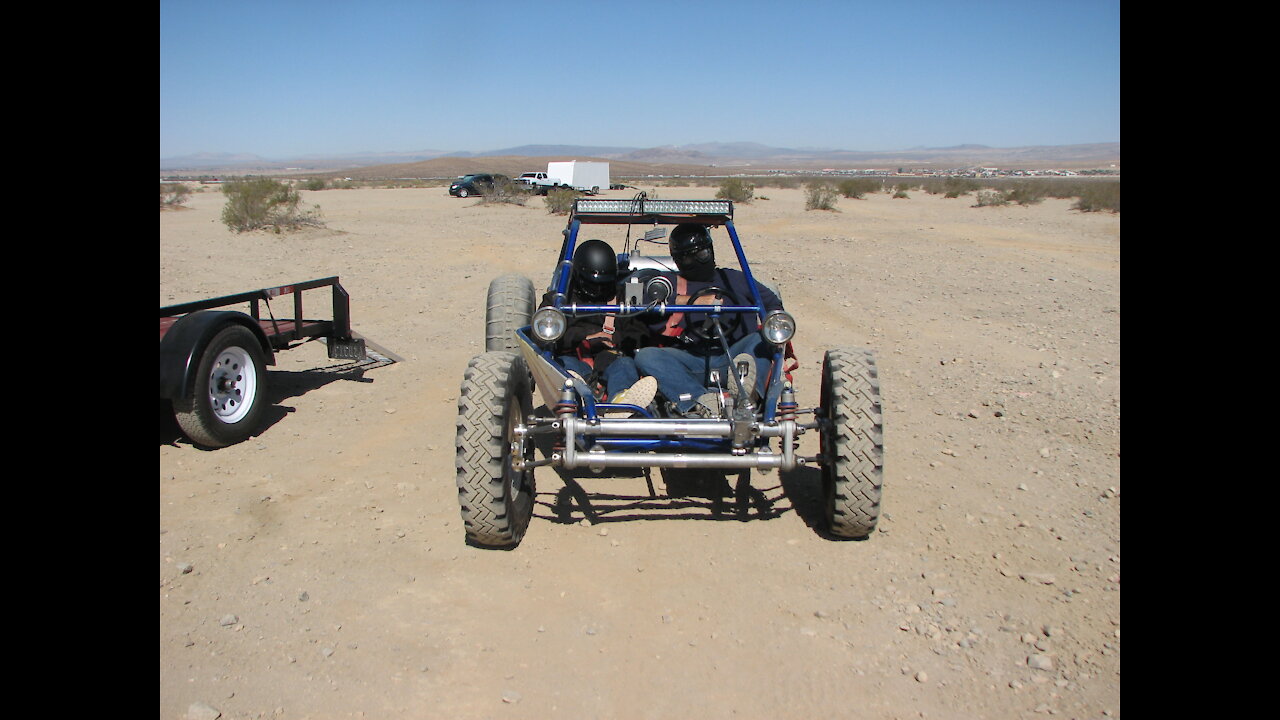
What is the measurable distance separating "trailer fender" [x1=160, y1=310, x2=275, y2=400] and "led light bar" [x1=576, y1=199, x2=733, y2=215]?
266 cm

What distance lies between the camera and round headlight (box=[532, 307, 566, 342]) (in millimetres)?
4902

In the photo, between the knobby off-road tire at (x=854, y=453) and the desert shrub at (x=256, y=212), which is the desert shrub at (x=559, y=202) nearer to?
the desert shrub at (x=256, y=212)

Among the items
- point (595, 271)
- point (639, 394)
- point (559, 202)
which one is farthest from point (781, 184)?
point (639, 394)

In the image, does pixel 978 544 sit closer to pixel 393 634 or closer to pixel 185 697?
pixel 393 634

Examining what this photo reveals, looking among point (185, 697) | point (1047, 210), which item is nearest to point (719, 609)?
point (185, 697)

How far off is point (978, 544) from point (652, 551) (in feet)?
5.80

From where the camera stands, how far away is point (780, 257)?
49.2 feet

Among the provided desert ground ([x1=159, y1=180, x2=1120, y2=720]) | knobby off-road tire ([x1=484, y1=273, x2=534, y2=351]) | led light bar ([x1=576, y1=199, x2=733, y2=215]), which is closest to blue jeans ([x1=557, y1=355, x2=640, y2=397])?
desert ground ([x1=159, y1=180, x2=1120, y2=720])

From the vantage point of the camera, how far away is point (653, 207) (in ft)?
18.9

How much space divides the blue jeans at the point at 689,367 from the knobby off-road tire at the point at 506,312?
1834 mm

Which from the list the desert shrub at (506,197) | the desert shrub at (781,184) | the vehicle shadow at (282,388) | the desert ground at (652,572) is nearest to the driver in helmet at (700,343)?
the desert ground at (652,572)

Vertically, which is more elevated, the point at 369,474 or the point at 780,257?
the point at 780,257

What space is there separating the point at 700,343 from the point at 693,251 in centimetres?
69

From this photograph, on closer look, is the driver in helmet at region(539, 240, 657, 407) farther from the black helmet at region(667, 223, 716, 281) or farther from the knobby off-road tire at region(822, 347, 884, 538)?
the knobby off-road tire at region(822, 347, 884, 538)
